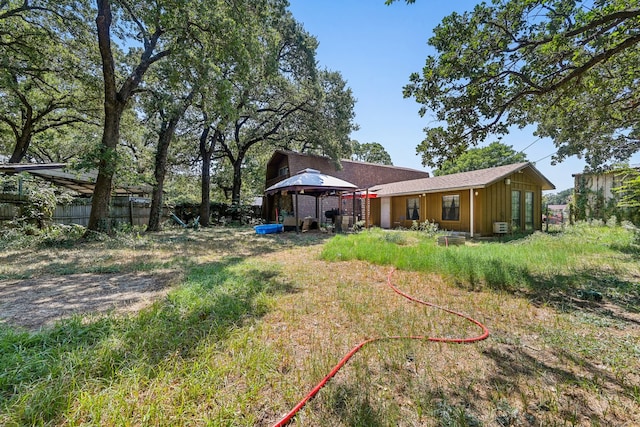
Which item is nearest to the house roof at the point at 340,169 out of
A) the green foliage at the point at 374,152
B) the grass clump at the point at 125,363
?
the grass clump at the point at 125,363

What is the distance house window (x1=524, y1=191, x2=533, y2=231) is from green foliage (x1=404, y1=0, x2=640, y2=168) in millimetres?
6337

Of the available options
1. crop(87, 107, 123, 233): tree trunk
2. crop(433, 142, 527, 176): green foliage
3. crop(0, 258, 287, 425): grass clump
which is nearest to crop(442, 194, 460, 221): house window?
crop(0, 258, 287, 425): grass clump

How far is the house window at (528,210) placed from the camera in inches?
467

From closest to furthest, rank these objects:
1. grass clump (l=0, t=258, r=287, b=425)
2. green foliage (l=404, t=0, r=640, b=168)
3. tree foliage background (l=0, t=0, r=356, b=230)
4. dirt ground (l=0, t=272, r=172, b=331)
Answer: grass clump (l=0, t=258, r=287, b=425)
dirt ground (l=0, t=272, r=172, b=331)
green foliage (l=404, t=0, r=640, b=168)
tree foliage background (l=0, t=0, r=356, b=230)

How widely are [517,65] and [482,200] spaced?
22.2 feet

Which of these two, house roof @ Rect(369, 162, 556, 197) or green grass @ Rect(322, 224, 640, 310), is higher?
house roof @ Rect(369, 162, 556, 197)

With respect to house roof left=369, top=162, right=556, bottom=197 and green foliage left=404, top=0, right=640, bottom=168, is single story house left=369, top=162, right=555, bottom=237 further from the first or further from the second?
green foliage left=404, top=0, right=640, bottom=168

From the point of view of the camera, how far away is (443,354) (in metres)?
2.15

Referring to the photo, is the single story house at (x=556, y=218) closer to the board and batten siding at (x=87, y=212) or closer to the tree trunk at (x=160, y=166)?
the tree trunk at (x=160, y=166)

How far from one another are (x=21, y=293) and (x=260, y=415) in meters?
4.01

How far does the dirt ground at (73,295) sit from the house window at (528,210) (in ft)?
46.1

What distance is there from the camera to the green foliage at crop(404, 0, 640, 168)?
3.87 metres

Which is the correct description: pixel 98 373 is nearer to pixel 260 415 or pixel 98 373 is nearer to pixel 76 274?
pixel 260 415

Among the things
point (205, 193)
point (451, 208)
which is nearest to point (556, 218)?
point (451, 208)
